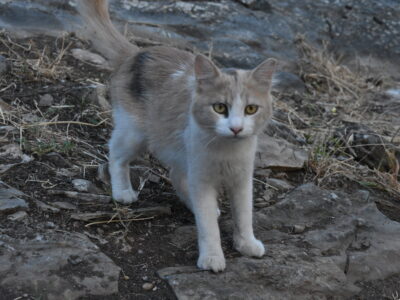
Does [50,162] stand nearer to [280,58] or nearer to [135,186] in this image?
[135,186]

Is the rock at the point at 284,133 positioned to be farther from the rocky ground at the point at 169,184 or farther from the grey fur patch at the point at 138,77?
the grey fur patch at the point at 138,77

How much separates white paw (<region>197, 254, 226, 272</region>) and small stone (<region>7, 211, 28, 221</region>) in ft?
3.56

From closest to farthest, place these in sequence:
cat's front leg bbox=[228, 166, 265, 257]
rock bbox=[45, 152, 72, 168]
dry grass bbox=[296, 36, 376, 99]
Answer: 1. cat's front leg bbox=[228, 166, 265, 257]
2. rock bbox=[45, 152, 72, 168]
3. dry grass bbox=[296, 36, 376, 99]

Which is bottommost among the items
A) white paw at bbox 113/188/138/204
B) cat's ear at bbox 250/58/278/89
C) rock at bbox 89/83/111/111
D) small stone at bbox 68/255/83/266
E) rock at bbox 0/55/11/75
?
white paw at bbox 113/188/138/204

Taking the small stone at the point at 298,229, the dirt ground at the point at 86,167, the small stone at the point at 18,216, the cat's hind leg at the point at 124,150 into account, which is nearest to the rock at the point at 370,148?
the dirt ground at the point at 86,167

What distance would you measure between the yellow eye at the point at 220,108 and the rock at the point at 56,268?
102cm

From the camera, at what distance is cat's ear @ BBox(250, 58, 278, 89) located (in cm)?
339

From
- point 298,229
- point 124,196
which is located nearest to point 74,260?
point 124,196

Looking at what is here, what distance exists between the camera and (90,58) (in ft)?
20.6

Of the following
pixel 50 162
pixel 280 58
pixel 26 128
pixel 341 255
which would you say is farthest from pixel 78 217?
pixel 280 58

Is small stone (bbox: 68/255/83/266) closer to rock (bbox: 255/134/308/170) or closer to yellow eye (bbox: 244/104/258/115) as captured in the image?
yellow eye (bbox: 244/104/258/115)

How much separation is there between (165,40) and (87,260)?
419cm

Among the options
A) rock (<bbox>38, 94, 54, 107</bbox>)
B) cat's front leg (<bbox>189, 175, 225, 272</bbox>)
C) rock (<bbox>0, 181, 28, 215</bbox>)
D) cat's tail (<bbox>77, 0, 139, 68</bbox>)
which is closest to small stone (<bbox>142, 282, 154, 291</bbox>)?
cat's front leg (<bbox>189, 175, 225, 272</bbox>)

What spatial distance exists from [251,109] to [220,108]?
0.17 m
